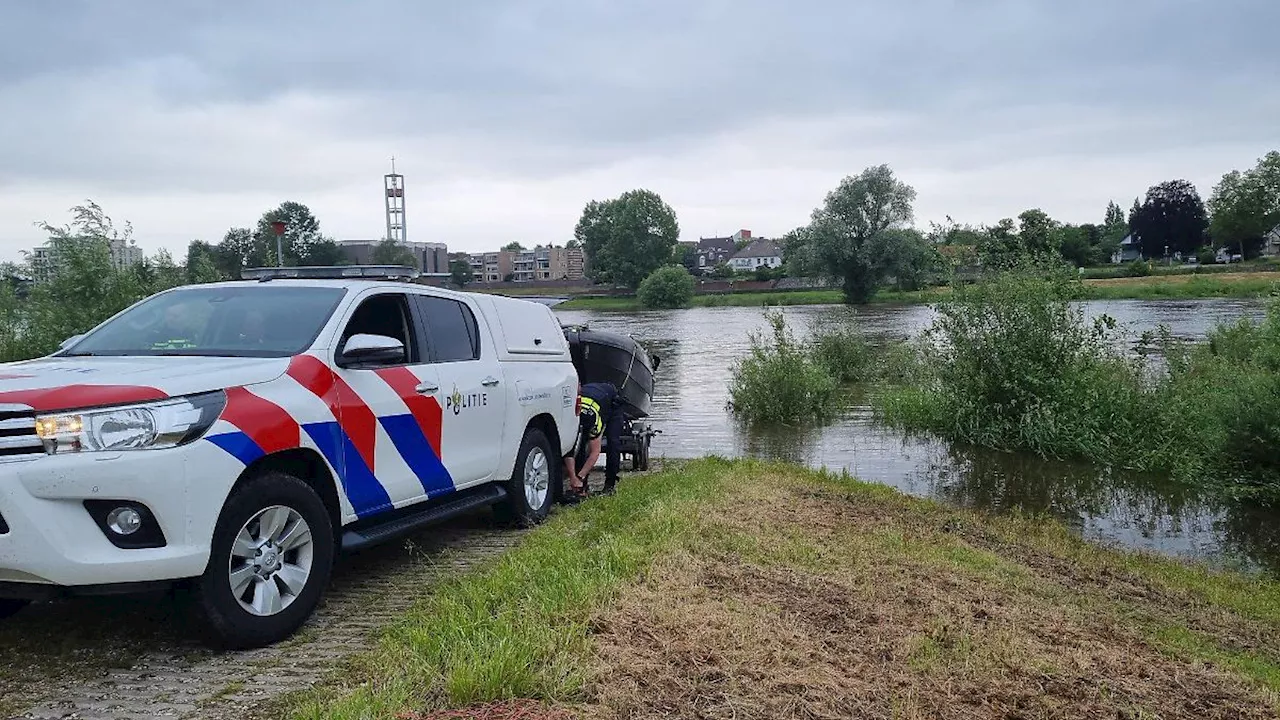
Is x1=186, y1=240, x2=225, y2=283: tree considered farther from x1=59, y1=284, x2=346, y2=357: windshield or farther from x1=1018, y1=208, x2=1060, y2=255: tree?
x1=1018, y1=208, x2=1060, y2=255: tree

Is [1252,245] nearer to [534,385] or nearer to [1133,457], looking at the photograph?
[1133,457]

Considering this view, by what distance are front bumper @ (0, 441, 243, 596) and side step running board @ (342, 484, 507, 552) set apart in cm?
113

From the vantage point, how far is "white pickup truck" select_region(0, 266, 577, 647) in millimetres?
4129

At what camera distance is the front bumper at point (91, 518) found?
4.04m

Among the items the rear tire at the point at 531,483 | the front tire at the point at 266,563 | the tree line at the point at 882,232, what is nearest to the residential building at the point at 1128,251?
the tree line at the point at 882,232

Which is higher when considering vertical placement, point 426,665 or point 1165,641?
point 426,665

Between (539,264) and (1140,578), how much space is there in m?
148

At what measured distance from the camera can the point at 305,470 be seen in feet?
17.0

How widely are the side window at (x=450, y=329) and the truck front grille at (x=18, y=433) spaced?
9.01 feet

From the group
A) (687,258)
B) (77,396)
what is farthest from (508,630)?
(687,258)

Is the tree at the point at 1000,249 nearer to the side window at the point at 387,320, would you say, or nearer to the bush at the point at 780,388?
the bush at the point at 780,388

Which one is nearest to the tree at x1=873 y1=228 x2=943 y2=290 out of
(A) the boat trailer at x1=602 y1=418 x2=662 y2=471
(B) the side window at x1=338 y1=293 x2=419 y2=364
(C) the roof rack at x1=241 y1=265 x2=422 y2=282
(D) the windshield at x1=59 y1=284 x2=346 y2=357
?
(A) the boat trailer at x1=602 y1=418 x2=662 y2=471

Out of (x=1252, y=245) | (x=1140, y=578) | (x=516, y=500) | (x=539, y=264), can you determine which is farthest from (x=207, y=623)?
(x=539, y=264)

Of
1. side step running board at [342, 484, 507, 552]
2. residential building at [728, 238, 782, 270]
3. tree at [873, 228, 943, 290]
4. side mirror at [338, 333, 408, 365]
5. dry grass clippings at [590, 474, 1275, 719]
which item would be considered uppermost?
residential building at [728, 238, 782, 270]
